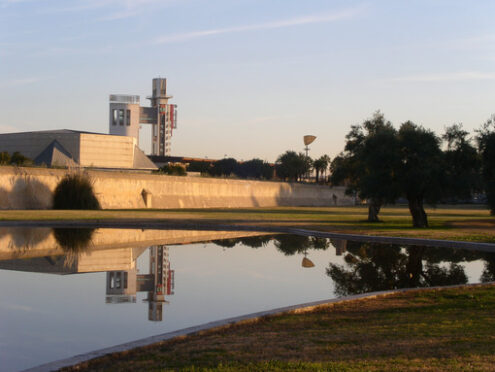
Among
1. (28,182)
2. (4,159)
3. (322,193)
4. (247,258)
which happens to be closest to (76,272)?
(247,258)

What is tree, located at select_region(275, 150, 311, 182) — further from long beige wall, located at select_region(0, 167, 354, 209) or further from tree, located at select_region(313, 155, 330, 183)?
long beige wall, located at select_region(0, 167, 354, 209)

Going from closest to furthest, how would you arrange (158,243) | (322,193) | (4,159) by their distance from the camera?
(158,243) < (4,159) < (322,193)

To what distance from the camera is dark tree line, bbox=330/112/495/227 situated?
115 feet

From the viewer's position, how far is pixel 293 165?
452ft

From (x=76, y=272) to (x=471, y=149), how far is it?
88.5 ft

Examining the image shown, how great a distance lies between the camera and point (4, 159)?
244ft

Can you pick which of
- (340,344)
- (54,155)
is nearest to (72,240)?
(340,344)

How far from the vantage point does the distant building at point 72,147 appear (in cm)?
9050

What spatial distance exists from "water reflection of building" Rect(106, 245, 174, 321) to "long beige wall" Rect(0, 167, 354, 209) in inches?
1433

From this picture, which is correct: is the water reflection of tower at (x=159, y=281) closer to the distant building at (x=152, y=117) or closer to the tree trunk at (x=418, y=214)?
the tree trunk at (x=418, y=214)

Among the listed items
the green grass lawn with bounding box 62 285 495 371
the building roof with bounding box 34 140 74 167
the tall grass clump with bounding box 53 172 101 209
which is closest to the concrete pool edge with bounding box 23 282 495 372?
the green grass lawn with bounding box 62 285 495 371

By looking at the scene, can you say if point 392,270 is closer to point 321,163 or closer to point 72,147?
point 72,147

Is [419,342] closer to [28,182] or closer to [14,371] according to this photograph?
[14,371]

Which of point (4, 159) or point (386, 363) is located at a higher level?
point (4, 159)
